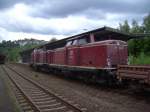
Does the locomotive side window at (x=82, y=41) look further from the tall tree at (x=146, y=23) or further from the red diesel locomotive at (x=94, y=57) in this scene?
the tall tree at (x=146, y=23)

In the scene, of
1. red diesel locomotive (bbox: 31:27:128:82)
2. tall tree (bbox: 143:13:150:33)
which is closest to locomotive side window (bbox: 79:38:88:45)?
red diesel locomotive (bbox: 31:27:128:82)

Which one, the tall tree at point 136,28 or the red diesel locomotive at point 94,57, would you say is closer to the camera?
the red diesel locomotive at point 94,57

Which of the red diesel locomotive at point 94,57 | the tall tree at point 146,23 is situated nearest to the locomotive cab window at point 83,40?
the red diesel locomotive at point 94,57

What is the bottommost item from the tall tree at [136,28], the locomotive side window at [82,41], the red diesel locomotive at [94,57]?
the red diesel locomotive at [94,57]

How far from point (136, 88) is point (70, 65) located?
715 centimetres

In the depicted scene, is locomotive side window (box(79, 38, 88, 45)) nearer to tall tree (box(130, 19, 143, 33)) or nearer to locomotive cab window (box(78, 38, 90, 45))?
locomotive cab window (box(78, 38, 90, 45))

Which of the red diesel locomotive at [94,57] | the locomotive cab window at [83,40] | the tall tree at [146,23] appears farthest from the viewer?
the tall tree at [146,23]

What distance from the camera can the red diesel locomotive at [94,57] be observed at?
557 inches

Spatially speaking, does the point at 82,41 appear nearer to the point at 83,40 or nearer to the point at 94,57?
the point at 83,40

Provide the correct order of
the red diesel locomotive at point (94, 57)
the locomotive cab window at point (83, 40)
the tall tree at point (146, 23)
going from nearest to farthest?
the red diesel locomotive at point (94, 57)
the locomotive cab window at point (83, 40)
the tall tree at point (146, 23)

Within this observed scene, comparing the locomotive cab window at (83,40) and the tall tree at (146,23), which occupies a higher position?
the tall tree at (146,23)

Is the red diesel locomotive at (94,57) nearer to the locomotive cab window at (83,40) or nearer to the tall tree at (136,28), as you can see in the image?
the locomotive cab window at (83,40)

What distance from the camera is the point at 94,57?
15328mm

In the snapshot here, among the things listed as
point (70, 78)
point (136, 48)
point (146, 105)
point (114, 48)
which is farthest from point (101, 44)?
point (136, 48)
